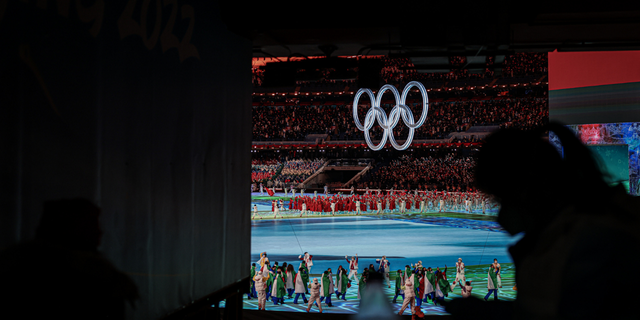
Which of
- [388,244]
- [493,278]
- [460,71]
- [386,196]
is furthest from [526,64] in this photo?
[493,278]

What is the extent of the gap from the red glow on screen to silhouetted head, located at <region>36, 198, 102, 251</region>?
31.1 ft

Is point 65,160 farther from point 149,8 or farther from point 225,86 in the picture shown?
point 225,86

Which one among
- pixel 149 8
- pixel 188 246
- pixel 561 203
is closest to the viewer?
pixel 561 203

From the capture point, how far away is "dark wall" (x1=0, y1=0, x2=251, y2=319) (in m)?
1.55

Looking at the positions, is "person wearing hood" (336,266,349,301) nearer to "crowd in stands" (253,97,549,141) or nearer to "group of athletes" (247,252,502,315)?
"group of athletes" (247,252,502,315)

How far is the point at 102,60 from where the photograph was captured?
6.51ft

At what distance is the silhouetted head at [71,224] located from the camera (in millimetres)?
1637

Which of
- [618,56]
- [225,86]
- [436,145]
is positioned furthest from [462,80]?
[225,86]

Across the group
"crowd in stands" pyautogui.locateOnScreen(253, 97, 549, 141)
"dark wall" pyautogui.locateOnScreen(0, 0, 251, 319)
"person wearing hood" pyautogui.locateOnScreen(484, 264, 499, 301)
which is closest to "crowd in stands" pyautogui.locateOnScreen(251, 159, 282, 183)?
"crowd in stands" pyautogui.locateOnScreen(253, 97, 549, 141)

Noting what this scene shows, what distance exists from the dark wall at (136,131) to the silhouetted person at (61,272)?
0.18 feet

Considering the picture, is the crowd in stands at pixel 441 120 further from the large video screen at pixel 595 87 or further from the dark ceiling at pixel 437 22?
the dark ceiling at pixel 437 22

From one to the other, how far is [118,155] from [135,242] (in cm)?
45

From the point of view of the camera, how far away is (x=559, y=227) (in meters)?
1.03

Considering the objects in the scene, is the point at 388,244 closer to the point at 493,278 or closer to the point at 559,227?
the point at 493,278
